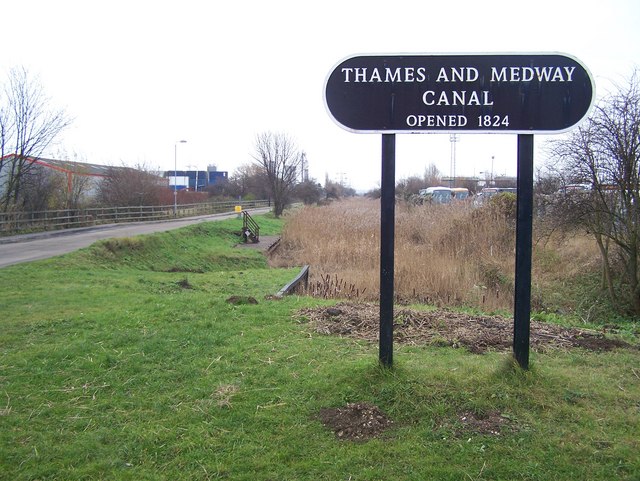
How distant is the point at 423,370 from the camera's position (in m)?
4.52

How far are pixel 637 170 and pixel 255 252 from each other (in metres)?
18.9

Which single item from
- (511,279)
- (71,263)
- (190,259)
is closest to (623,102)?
(511,279)

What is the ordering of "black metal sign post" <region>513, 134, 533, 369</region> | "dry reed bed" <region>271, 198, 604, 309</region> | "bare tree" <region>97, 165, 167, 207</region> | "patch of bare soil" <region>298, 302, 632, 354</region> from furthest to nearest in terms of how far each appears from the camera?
"bare tree" <region>97, 165, 167, 207</region> < "dry reed bed" <region>271, 198, 604, 309</region> < "patch of bare soil" <region>298, 302, 632, 354</region> < "black metal sign post" <region>513, 134, 533, 369</region>

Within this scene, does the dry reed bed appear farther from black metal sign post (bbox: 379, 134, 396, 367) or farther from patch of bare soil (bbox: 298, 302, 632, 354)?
black metal sign post (bbox: 379, 134, 396, 367)

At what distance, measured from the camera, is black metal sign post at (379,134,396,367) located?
4547 millimetres

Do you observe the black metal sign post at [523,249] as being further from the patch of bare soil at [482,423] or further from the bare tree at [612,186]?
the bare tree at [612,186]

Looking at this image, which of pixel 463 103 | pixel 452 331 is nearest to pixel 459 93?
pixel 463 103

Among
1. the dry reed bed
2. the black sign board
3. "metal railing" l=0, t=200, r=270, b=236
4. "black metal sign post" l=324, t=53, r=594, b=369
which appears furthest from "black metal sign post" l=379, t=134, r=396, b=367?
"metal railing" l=0, t=200, r=270, b=236

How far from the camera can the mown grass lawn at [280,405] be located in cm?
334

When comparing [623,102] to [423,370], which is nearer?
[423,370]

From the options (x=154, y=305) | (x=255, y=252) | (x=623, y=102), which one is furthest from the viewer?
(x=255, y=252)

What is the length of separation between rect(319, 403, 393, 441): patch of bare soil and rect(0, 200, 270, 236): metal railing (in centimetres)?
2763

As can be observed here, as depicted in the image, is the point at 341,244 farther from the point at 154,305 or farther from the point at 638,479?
the point at 638,479

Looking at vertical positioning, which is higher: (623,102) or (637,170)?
(623,102)
